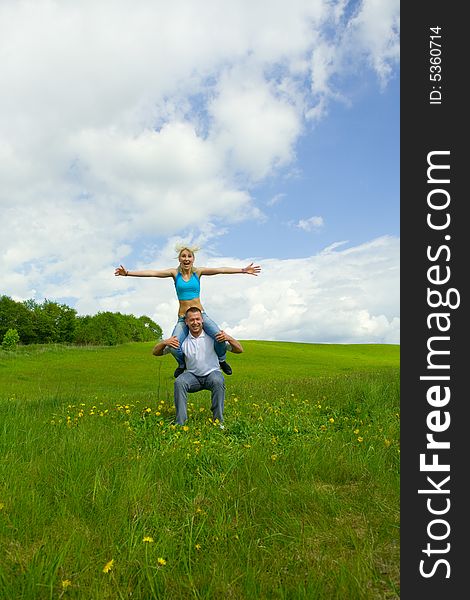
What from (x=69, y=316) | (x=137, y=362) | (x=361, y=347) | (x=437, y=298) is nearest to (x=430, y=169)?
(x=437, y=298)

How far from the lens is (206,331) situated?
902 cm

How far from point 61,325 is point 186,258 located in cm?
9342

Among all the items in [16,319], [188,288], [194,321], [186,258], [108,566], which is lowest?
[108,566]

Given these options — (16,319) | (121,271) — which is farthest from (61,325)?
(121,271)

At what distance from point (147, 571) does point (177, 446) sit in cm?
336

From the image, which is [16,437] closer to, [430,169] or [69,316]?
[430,169]

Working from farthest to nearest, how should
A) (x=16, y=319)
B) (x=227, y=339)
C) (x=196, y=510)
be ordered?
(x=16, y=319) → (x=227, y=339) → (x=196, y=510)

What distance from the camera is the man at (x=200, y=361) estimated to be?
8.78 m

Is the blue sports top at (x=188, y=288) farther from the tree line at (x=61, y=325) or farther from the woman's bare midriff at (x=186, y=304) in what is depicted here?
the tree line at (x=61, y=325)

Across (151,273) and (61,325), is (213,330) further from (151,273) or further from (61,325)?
(61,325)

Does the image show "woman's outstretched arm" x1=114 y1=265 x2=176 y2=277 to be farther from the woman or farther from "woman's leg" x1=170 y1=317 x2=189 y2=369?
"woman's leg" x1=170 y1=317 x2=189 y2=369

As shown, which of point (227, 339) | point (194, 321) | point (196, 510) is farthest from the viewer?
point (194, 321)

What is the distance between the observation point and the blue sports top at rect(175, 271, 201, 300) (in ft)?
31.3

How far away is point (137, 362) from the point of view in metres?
42.3
